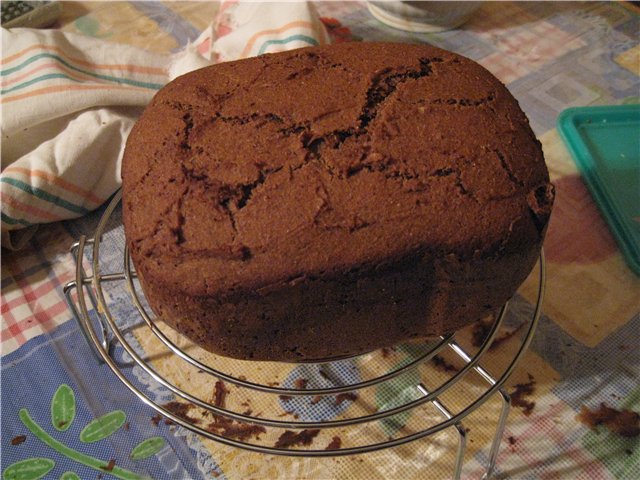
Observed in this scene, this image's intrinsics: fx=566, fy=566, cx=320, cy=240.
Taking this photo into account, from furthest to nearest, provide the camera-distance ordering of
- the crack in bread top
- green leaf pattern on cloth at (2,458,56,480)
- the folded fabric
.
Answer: the folded fabric
green leaf pattern on cloth at (2,458,56,480)
the crack in bread top

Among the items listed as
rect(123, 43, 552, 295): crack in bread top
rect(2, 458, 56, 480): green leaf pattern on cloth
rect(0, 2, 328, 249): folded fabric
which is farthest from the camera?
Result: rect(0, 2, 328, 249): folded fabric

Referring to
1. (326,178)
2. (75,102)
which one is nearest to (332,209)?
(326,178)

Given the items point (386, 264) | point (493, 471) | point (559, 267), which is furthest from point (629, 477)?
point (386, 264)

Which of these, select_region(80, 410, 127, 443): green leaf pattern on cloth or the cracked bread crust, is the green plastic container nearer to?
the cracked bread crust

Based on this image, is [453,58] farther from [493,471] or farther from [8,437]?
[8,437]

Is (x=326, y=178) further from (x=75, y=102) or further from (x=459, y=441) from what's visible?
(x=75, y=102)

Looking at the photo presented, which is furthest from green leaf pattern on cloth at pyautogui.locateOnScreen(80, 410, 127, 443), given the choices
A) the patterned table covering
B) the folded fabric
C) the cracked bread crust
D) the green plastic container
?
the green plastic container
